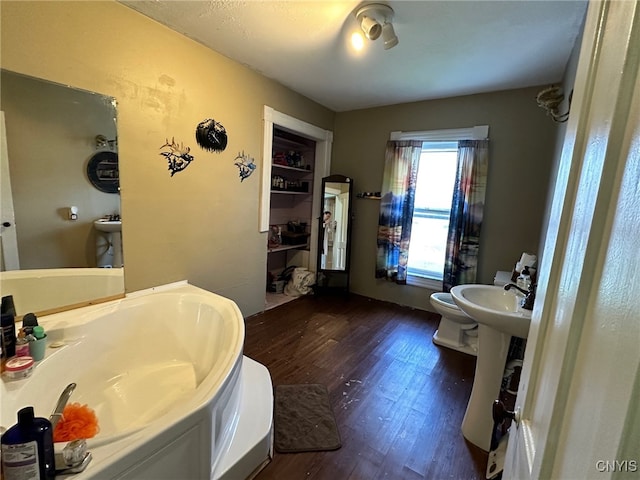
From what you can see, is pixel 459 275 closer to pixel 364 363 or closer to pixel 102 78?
pixel 364 363

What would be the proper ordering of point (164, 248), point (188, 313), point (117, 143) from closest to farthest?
1. point (117, 143)
2. point (188, 313)
3. point (164, 248)

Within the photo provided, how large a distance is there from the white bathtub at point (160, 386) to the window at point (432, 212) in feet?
7.39

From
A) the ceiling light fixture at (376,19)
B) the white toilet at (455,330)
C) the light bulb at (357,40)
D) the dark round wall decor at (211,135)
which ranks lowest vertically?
the white toilet at (455,330)

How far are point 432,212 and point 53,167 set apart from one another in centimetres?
330

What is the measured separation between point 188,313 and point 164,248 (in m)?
0.55

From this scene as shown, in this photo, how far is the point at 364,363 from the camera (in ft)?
7.72

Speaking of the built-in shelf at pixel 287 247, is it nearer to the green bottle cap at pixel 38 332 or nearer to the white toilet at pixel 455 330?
the white toilet at pixel 455 330

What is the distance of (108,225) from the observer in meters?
1.92

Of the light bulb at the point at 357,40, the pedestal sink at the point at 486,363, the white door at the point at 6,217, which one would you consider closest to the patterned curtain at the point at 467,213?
the pedestal sink at the point at 486,363

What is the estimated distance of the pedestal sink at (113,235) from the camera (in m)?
1.90

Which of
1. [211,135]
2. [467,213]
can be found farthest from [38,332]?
[467,213]

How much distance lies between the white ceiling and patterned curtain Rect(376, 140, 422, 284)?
2.16 feet

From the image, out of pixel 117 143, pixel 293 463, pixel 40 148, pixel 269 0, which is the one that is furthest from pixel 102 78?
pixel 293 463

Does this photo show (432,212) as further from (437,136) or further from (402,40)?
(402,40)
